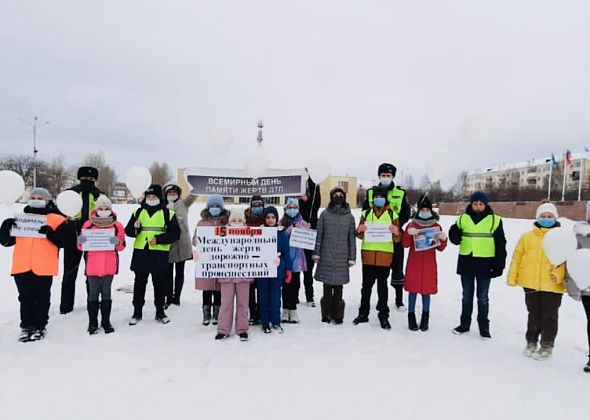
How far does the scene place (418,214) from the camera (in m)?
6.14

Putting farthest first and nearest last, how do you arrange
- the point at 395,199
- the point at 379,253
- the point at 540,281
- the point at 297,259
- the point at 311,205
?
the point at 311,205
the point at 395,199
the point at 297,259
the point at 379,253
the point at 540,281

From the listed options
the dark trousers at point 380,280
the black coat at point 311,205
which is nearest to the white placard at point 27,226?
the black coat at point 311,205

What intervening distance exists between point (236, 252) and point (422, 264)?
2.87 meters

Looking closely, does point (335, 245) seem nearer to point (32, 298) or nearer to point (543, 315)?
point (543, 315)

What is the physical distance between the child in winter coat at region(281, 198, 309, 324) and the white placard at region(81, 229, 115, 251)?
101 inches

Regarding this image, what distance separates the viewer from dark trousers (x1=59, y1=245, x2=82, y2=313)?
6430 mm

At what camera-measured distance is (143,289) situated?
243 inches

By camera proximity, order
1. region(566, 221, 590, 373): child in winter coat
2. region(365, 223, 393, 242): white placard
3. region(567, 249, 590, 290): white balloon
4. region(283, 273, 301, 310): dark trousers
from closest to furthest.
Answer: region(567, 249, 590, 290): white balloon → region(566, 221, 590, 373): child in winter coat → region(365, 223, 393, 242): white placard → region(283, 273, 301, 310): dark trousers

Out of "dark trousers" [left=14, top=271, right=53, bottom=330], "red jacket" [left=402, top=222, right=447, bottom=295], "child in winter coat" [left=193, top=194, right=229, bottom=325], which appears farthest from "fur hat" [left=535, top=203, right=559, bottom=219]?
"dark trousers" [left=14, top=271, right=53, bottom=330]

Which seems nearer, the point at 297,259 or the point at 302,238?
the point at 302,238

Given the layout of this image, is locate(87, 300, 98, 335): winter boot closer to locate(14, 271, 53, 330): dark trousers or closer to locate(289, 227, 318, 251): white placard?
locate(14, 271, 53, 330): dark trousers

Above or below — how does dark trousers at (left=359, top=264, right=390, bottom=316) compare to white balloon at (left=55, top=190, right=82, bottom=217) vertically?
below

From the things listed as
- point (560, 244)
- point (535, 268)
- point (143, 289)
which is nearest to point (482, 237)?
point (535, 268)

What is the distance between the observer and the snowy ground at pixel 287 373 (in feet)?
12.4
